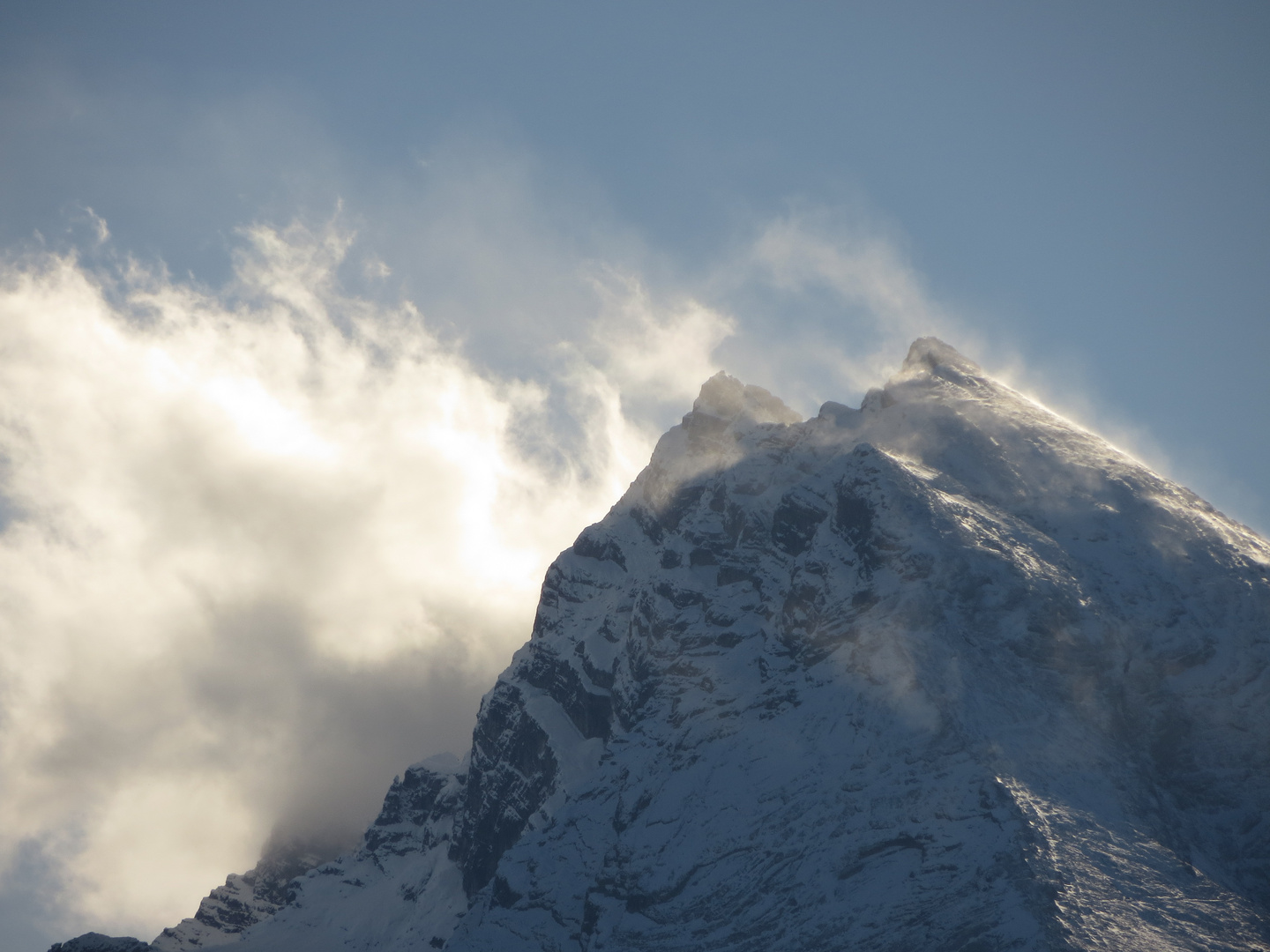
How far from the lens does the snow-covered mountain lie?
109 metres

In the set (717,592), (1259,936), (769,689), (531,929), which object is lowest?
(1259,936)

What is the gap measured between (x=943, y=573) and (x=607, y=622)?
74244 mm

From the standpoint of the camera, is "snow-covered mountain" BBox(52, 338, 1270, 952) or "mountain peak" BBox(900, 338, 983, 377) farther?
"mountain peak" BBox(900, 338, 983, 377)

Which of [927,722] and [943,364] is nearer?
[927,722]

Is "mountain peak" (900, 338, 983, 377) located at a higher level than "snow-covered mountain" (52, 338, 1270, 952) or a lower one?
higher

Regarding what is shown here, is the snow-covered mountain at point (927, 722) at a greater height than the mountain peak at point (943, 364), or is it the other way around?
the mountain peak at point (943, 364)

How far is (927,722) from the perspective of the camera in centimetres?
12444

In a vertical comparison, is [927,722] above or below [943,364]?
below

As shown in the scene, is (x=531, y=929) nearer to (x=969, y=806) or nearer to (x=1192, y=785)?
(x=969, y=806)

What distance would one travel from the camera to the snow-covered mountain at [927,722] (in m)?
109

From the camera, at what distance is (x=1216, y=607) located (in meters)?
135

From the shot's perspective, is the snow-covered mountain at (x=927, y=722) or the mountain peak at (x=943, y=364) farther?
the mountain peak at (x=943, y=364)

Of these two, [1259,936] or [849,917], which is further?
[849,917]

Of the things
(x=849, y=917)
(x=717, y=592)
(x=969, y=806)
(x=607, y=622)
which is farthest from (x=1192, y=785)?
(x=607, y=622)
